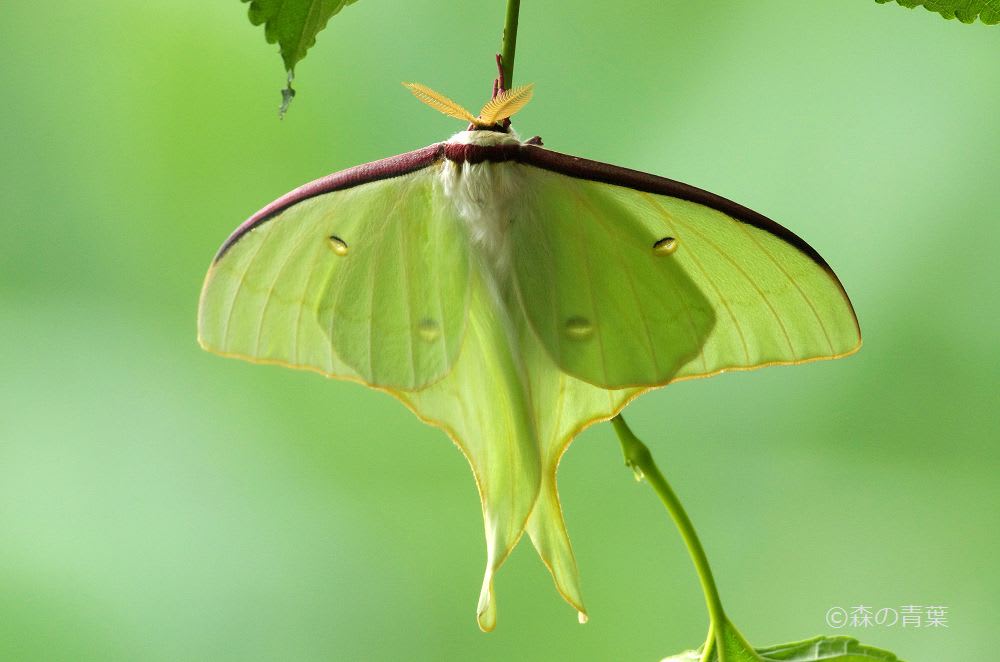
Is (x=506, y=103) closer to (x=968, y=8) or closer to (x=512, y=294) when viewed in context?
(x=512, y=294)

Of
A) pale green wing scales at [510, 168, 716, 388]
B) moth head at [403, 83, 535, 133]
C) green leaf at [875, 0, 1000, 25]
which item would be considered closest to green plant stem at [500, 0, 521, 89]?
moth head at [403, 83, 535, 133]

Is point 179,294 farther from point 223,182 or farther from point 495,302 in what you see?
point 495,302

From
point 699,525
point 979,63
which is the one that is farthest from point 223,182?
point 979,63

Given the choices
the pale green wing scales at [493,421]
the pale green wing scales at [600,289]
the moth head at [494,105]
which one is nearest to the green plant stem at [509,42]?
the moth head at [494,105]

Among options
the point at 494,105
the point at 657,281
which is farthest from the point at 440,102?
the point at 657,281

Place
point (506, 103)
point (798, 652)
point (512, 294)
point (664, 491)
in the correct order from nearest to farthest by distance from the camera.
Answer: point (506, 103) < point (512, 294) < point (664, 491) < point (798, 652)

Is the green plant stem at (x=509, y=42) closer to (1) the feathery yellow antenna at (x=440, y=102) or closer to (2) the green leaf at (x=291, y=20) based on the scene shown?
(1) the feathery yellow antenna at (x=440, y=102)

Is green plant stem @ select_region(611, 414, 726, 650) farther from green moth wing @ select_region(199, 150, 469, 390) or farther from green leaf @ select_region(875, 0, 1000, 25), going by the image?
green leaf @ select_region(875, 0, 1000, 25)
